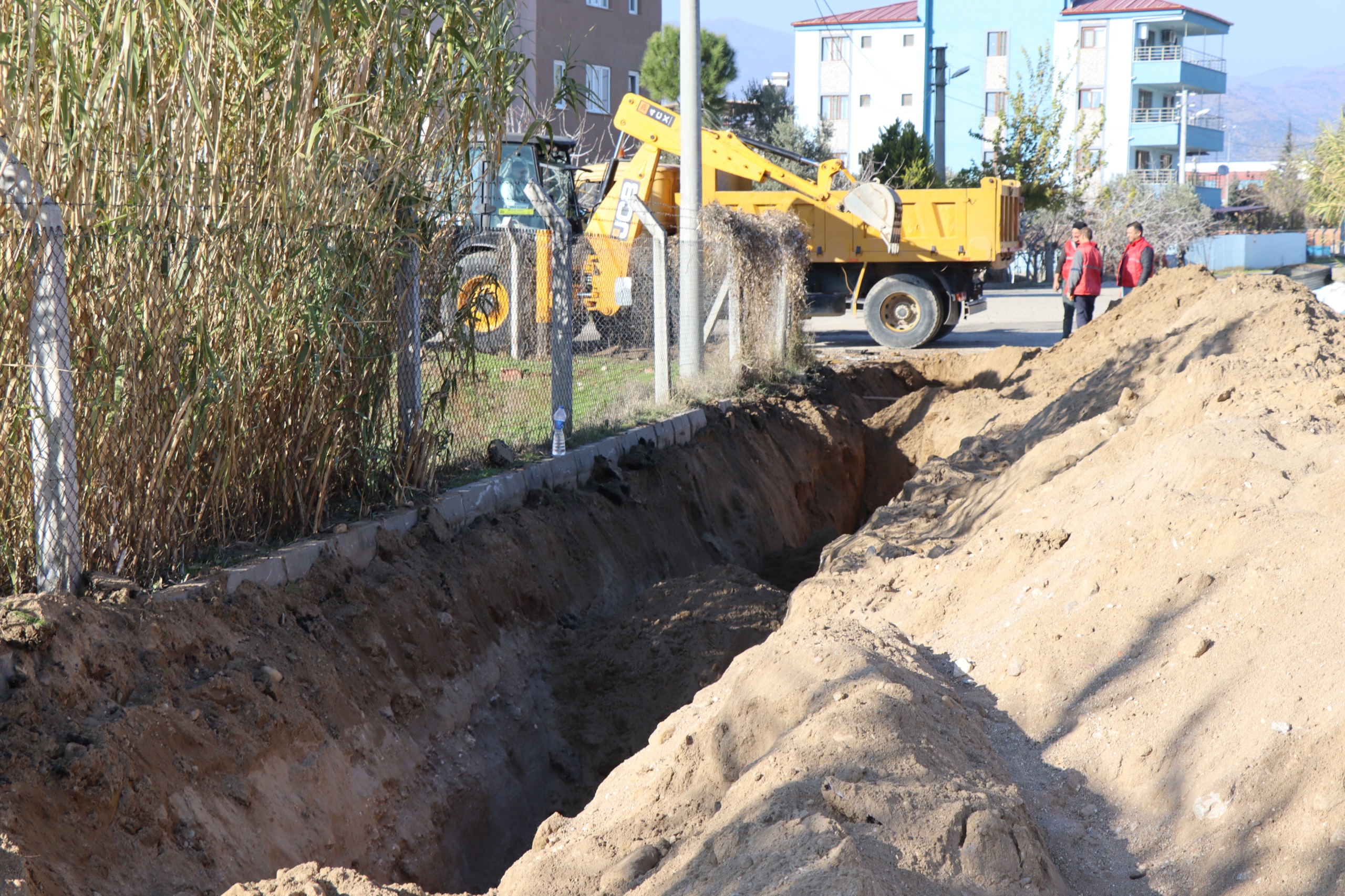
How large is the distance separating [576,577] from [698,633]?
989 mm

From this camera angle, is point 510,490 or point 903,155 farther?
point 903,155

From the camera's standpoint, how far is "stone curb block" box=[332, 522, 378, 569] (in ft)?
15.4

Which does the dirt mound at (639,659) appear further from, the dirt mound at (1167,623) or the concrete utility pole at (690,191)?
the concrete utility pole at (690,191)

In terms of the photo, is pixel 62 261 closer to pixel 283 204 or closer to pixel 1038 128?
pixel 283 204

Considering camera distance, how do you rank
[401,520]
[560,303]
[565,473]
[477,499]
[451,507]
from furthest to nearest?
[560,303], [565,473], [477,499], [451,507], [401,520]

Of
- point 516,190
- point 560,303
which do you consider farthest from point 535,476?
point 516,190

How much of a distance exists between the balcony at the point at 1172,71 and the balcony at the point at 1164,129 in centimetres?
121

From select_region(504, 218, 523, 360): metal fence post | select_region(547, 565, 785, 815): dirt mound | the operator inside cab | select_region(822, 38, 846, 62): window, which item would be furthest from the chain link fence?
select_region(822, 38, 846, 62): window

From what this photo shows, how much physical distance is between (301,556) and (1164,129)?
51.2 meters

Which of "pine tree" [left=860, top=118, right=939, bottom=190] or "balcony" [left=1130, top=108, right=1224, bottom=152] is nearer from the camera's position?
"pine tree" [left=860, top=118, right=939, bottom=190]

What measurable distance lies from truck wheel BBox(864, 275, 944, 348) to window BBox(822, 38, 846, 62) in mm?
39683

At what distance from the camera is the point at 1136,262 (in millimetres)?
13625

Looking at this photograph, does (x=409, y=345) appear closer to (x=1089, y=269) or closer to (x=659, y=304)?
(x=659, y=304)

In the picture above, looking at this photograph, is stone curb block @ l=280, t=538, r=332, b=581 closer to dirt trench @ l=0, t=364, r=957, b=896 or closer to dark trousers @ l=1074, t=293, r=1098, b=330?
dirt trench @ l=0, t=364, r=957, b=896
